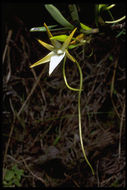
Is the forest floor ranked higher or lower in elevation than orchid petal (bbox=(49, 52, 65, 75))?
lower

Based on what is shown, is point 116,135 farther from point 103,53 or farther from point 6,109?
point 6,109

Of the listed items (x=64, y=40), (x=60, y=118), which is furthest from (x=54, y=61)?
(x=60, y=118)

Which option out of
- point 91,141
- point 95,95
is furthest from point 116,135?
point 95,95

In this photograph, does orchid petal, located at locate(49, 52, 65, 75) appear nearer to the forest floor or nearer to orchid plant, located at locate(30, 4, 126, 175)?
orchid plant, located at locate(30, 4, 126, 175)

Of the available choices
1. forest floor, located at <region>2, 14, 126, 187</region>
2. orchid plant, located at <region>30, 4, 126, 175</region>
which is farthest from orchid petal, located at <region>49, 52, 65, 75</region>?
forest floor, located at <region>2, 14, 126, 187</region>

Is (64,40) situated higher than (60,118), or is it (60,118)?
(64,40)

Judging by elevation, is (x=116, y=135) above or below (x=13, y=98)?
below

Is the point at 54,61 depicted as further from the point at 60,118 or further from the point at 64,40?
the point at 60,118

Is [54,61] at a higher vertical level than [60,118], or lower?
higher

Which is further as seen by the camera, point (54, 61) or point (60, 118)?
point (60, 118)

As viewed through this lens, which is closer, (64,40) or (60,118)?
(64,40)

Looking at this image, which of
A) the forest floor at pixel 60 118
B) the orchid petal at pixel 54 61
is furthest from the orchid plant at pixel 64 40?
the forest floor at pixel 60 118
